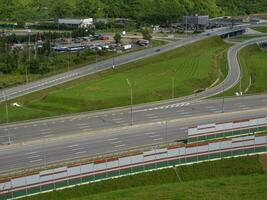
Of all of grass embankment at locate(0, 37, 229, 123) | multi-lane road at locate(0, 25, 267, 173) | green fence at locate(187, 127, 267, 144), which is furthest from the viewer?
grass embankment at locate(0, 37, 229, 123)

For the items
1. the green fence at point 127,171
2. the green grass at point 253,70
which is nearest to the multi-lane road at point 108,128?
the green grass at point 253,70

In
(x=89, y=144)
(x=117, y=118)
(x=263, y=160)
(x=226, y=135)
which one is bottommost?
(x=117, y=118)

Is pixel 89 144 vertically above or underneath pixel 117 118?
above

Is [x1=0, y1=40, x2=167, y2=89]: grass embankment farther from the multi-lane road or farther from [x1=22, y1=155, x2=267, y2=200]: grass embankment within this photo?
[x1=22, y1=155, x2=267, y2=200]: grass embankment

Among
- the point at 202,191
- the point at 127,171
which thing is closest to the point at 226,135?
the point at 127,171

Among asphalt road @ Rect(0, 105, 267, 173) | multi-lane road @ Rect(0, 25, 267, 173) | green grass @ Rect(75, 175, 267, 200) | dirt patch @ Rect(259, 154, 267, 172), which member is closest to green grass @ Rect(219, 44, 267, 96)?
multi-lane road @ Rect(0, 25, 267, 173)

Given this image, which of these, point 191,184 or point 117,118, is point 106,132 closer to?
point 117,118

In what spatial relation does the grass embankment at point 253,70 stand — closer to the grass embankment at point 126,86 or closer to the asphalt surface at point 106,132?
the grass embankment at point 126,86
